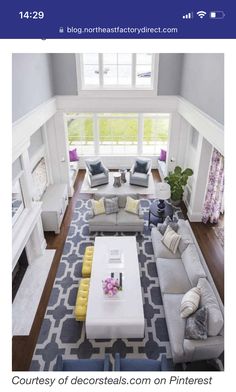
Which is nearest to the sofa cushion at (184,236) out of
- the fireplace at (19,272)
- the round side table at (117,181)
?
the round side table at (117,181)

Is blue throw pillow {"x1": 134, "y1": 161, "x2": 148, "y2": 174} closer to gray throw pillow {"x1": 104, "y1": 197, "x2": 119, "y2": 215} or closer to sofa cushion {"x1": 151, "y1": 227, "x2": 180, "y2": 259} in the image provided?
gray throw pillow {"x1": 104, "y1": 197, "x2": 119, "y2": 215}

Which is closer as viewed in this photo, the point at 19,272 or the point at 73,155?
the point at 19,272

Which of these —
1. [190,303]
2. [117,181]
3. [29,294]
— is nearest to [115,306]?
[190,303]

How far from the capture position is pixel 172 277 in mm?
5574

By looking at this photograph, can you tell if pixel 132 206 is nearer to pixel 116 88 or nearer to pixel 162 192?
pixel 162 192

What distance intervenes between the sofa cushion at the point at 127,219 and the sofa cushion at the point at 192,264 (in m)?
1.82

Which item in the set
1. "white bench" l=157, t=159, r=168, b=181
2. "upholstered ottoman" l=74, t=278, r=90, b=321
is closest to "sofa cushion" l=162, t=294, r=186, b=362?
"upholstered ottoman" l=74, t=278, r=90, b=321

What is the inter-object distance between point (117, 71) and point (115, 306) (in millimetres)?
7407

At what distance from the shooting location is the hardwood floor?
474 cm

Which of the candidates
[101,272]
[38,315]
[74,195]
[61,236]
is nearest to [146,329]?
[101,272]

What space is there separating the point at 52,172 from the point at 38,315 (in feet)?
16.4

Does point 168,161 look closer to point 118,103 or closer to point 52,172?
point 118,103

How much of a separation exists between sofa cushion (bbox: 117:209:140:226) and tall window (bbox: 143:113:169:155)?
4677mm

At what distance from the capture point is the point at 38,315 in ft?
17.8
